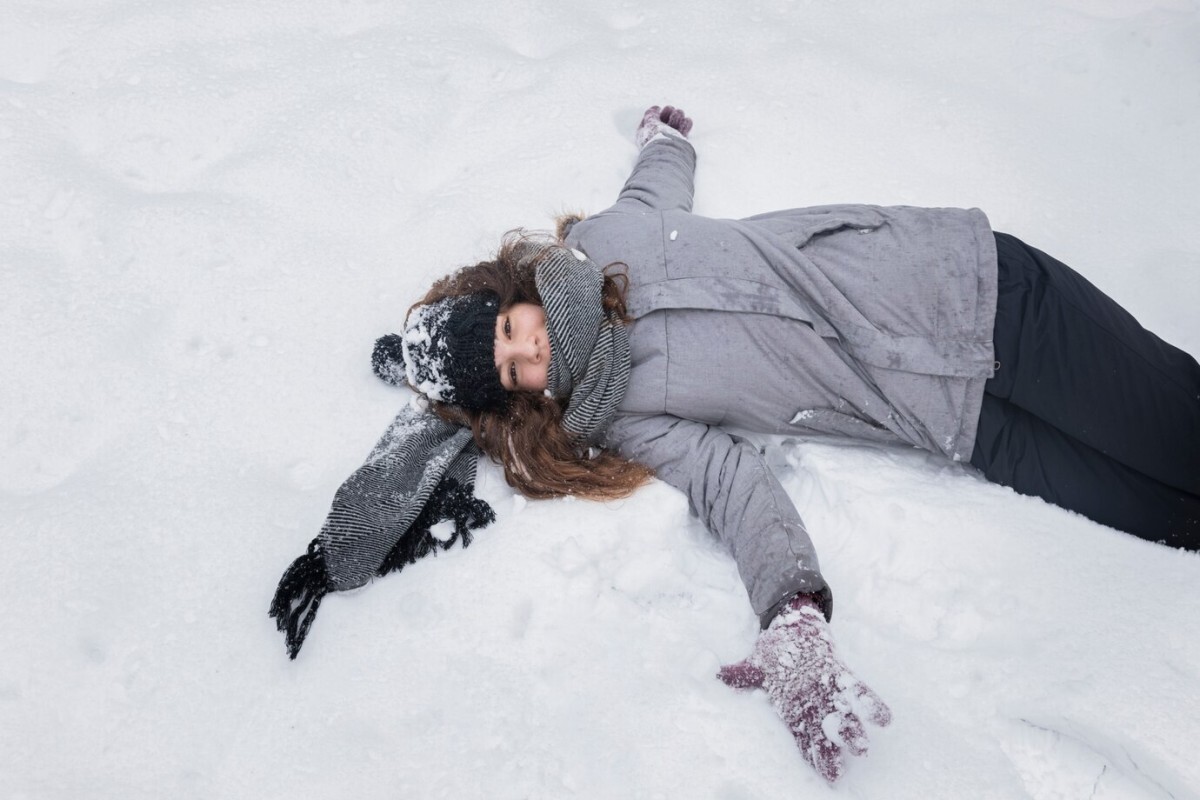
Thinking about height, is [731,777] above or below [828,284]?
below

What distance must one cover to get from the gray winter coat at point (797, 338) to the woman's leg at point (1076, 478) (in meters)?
0.05

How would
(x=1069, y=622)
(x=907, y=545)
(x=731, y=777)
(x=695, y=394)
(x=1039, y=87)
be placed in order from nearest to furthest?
(x=731, y=777), (x=1069, y=622), (x=907, y=545), (x=695, y=394), (x=1039, y=87)

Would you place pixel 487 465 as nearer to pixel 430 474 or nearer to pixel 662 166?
pixel 430 474

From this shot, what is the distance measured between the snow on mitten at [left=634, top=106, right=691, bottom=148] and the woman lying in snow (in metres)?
0.55

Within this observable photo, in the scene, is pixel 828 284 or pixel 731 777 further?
pixel 828 284

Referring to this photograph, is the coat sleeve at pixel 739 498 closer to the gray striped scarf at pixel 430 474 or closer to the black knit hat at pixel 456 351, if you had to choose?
the gray striped scarf at pixel 430 474

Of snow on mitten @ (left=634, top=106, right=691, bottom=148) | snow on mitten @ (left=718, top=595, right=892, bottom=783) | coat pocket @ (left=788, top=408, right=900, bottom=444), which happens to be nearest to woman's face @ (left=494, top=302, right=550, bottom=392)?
coat pocket @ (left=788, top=408, right=900, bottom=444)

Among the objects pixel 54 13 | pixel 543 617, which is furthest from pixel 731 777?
pixel 54 13

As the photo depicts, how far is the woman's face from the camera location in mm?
1567

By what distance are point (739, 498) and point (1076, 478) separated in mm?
687

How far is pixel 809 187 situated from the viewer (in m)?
2.15

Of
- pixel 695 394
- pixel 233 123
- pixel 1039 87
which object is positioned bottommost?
pixel 695 394

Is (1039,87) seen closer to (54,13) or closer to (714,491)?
(714,491)

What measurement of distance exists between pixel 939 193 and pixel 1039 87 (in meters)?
0.53
